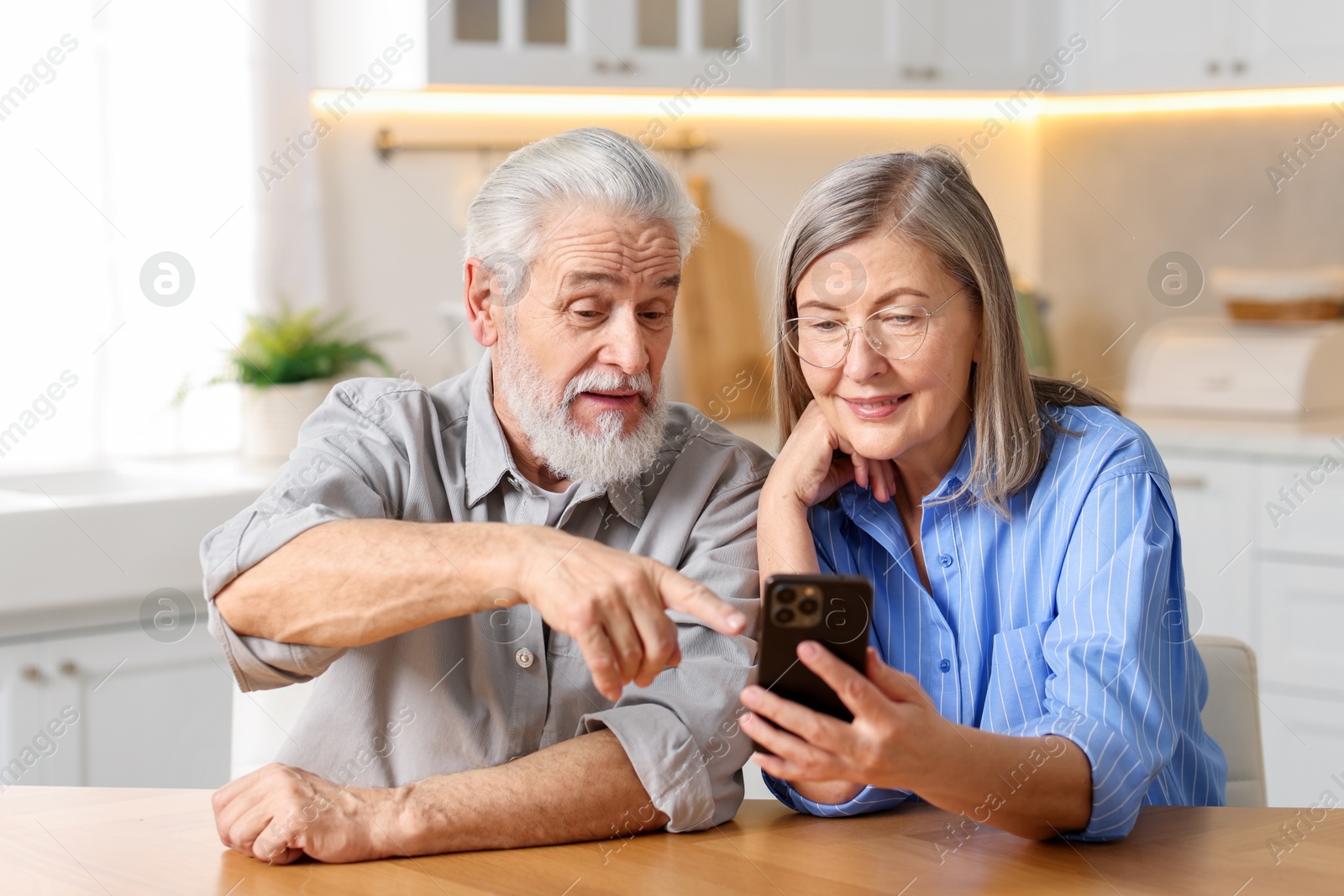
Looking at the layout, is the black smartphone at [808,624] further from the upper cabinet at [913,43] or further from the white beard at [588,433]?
the upper cabinet at [913,43]

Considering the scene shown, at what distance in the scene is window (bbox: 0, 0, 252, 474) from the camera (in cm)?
267

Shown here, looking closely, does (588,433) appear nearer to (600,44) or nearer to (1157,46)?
(600,44)

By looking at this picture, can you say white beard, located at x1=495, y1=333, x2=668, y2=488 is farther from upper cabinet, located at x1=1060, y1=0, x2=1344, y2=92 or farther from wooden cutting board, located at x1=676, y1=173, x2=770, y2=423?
upper cabinet, located at x1=1060, y1=0, x2=1344, y2=92

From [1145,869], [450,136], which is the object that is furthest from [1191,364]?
[1145,869]

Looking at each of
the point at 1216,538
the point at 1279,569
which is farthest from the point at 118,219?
the point at 1279,569

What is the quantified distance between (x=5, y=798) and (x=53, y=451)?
5.56 ft

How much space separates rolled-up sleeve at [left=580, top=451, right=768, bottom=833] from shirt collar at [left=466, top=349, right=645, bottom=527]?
5 cm

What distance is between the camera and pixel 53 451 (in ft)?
8.98

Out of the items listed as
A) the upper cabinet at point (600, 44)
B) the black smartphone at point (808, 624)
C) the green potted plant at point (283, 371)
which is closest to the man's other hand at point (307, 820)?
the black smartphone at point (808, 624)

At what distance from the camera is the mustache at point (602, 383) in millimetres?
1337

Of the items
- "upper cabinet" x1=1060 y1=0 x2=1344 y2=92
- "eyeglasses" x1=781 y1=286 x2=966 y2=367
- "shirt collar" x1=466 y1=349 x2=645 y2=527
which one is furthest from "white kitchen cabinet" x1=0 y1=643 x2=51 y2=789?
"upper cabinet" x1=1060 y1=0 x2=1344 y2=92

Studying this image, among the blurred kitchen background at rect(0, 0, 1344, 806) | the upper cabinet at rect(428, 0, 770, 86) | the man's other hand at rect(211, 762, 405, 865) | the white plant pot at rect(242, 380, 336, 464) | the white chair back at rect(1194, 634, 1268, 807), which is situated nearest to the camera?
the man's other hand at rect(211, 762, 405, 865)

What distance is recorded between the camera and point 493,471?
1.36 m

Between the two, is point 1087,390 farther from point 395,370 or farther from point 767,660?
point 395,370
